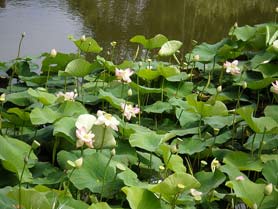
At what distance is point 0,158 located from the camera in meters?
1.22

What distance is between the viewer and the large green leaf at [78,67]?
6.15ft

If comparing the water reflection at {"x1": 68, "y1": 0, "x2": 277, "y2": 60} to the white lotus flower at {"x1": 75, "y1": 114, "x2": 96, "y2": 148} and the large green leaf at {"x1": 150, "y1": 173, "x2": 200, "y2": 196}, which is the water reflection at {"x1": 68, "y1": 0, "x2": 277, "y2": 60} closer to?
the white lotus flower at {"x1": 75, "y1": 114, "x2": 96, "y2": 148}

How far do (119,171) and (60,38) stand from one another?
1.65 metres

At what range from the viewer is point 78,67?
1.89m

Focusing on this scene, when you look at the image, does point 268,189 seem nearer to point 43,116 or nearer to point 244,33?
point 43,116

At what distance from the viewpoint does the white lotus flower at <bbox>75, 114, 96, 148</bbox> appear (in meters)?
1.25

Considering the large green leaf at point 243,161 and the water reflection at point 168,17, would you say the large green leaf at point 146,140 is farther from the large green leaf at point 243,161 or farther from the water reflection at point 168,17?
the water reflection at point 168,17

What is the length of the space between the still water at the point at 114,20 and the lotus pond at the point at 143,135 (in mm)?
612

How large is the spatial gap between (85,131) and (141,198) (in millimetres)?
196

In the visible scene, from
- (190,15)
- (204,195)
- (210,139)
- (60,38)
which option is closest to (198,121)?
(210,139)

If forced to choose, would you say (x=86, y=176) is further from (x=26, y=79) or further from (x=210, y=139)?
(x=26, y=79)

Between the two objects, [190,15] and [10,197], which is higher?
[10,197]

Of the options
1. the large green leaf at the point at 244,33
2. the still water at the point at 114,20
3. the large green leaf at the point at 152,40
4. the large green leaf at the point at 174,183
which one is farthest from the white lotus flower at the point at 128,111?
the still water at the point at 114,20

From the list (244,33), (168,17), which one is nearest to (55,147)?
(244,33)
